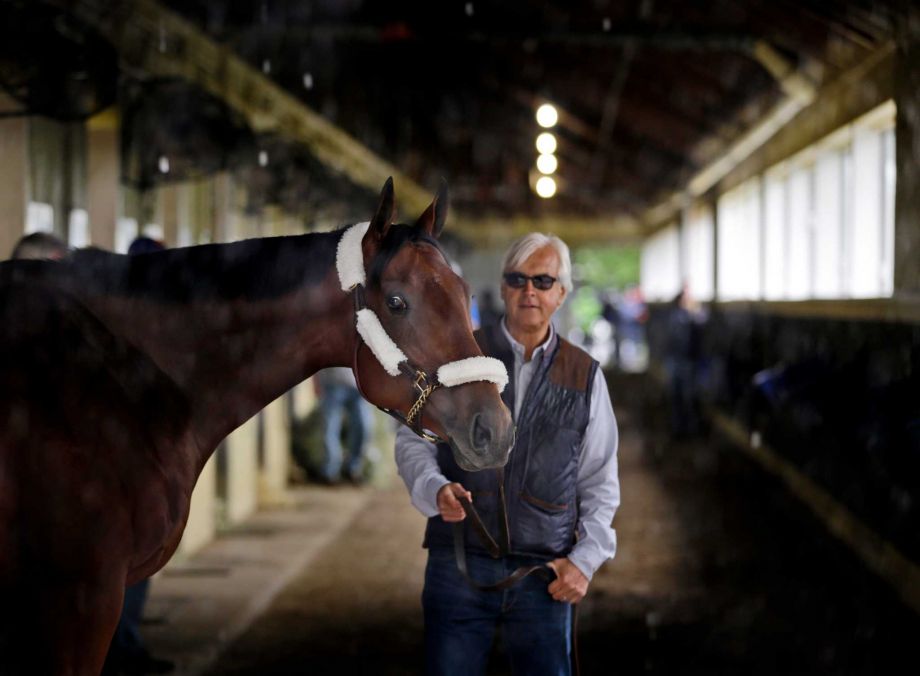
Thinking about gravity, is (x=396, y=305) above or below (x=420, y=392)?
above

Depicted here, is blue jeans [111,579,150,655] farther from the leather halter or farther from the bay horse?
the leather halter

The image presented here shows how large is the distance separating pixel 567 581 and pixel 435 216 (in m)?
1.01

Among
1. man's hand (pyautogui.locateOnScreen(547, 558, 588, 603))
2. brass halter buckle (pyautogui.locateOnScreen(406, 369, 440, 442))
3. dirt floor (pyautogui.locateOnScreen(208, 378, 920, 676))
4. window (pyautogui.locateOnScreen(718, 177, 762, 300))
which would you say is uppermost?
window (pyautogui.locateOnScreen(718, 177, 762, 300))

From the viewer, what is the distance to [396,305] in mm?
2850

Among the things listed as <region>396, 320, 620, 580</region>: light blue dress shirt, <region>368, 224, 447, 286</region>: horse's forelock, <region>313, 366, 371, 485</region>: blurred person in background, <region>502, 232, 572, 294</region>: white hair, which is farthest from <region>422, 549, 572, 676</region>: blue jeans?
<region>313, 366, 371, 485</region>: blurred person in background

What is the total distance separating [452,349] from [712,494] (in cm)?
836

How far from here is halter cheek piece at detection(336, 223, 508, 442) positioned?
2805mm

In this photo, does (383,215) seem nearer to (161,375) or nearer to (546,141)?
(161,375)

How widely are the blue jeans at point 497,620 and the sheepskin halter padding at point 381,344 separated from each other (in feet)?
2.20

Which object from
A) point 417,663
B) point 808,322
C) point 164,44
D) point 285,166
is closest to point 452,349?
point 417,663

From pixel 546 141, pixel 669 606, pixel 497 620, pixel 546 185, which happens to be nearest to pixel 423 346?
pixel 497 620

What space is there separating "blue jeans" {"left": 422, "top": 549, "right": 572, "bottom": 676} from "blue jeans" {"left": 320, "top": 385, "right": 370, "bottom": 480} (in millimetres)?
7562

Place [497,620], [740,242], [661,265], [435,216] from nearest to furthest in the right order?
1. [435,216]
2. [497,620]
3. [740,242]
4. [661,265]

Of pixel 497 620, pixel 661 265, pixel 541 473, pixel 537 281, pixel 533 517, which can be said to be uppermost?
pixel 661 265
